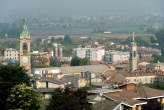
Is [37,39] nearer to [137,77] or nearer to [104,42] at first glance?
[104,42]

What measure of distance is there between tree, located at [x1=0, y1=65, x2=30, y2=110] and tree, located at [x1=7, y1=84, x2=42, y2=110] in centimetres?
27

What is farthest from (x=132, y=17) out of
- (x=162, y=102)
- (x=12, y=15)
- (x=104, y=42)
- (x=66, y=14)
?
(x=162, y=102)

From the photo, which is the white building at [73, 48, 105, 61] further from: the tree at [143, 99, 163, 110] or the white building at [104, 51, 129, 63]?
the tree at [143, 99, 163, 110]

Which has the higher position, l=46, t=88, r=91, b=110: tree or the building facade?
the building facade

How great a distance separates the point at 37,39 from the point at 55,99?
65566mm

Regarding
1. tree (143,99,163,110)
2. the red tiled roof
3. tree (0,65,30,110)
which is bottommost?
tree (143,99,163,110)

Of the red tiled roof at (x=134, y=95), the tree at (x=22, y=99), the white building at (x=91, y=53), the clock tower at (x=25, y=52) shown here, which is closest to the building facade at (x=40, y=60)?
the white building at (x=91, y=53)

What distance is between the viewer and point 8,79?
11.9 meters

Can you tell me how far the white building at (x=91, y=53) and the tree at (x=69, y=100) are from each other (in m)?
46.6

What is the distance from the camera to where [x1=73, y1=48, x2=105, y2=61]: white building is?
57.6m

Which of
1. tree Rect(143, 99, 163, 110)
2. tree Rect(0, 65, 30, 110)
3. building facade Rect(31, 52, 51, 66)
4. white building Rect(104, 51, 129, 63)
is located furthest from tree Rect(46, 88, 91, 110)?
white building Rect(104, 51, 129, 63)

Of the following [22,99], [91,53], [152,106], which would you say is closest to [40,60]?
[91,53]

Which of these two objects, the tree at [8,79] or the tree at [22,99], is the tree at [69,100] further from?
the tree at [8,79]

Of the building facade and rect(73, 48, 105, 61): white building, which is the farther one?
rect(73, 48, 105, 61): white building
